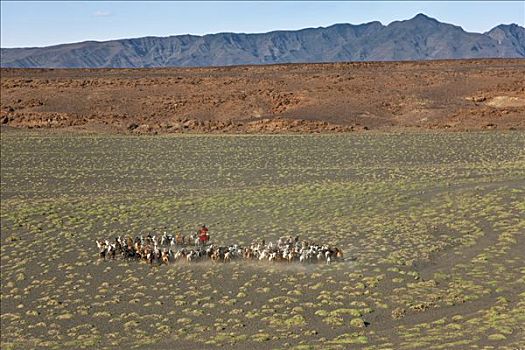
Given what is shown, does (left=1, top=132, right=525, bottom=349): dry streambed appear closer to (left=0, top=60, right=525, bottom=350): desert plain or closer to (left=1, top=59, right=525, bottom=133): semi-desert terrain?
(left=0, top=60, right=525, bottom=350): desert plain

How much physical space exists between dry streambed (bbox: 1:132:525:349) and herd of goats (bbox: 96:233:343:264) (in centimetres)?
44

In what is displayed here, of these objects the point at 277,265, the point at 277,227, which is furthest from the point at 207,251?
the point at 277,227

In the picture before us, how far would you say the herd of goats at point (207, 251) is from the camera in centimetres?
1891

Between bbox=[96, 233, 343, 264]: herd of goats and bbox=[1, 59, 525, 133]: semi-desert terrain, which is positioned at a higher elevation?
bbox=[1, 59, 525, 133]: semi-desert terrain

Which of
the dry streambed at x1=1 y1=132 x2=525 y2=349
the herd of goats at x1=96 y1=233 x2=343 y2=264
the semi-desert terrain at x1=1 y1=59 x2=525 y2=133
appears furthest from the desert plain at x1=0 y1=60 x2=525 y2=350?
the semi-desert terrain at x1=1 y1=59 x2=525 y2=133

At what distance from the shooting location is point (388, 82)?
7462 cm

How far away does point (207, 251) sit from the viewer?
64.5 ft

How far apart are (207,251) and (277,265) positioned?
7.08ft

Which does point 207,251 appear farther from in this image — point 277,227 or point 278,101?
point 278,101

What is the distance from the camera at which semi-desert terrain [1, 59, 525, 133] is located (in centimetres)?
6097

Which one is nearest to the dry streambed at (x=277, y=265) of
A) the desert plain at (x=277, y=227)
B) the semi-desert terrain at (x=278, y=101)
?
the desert plain at (x=277, y=227)

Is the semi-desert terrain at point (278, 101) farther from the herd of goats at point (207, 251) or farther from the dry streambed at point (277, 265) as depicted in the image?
the herd of goats at point (207, 251)

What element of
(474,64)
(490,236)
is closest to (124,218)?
(490,236)

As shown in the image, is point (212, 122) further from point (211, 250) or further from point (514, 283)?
point (514, 283)
